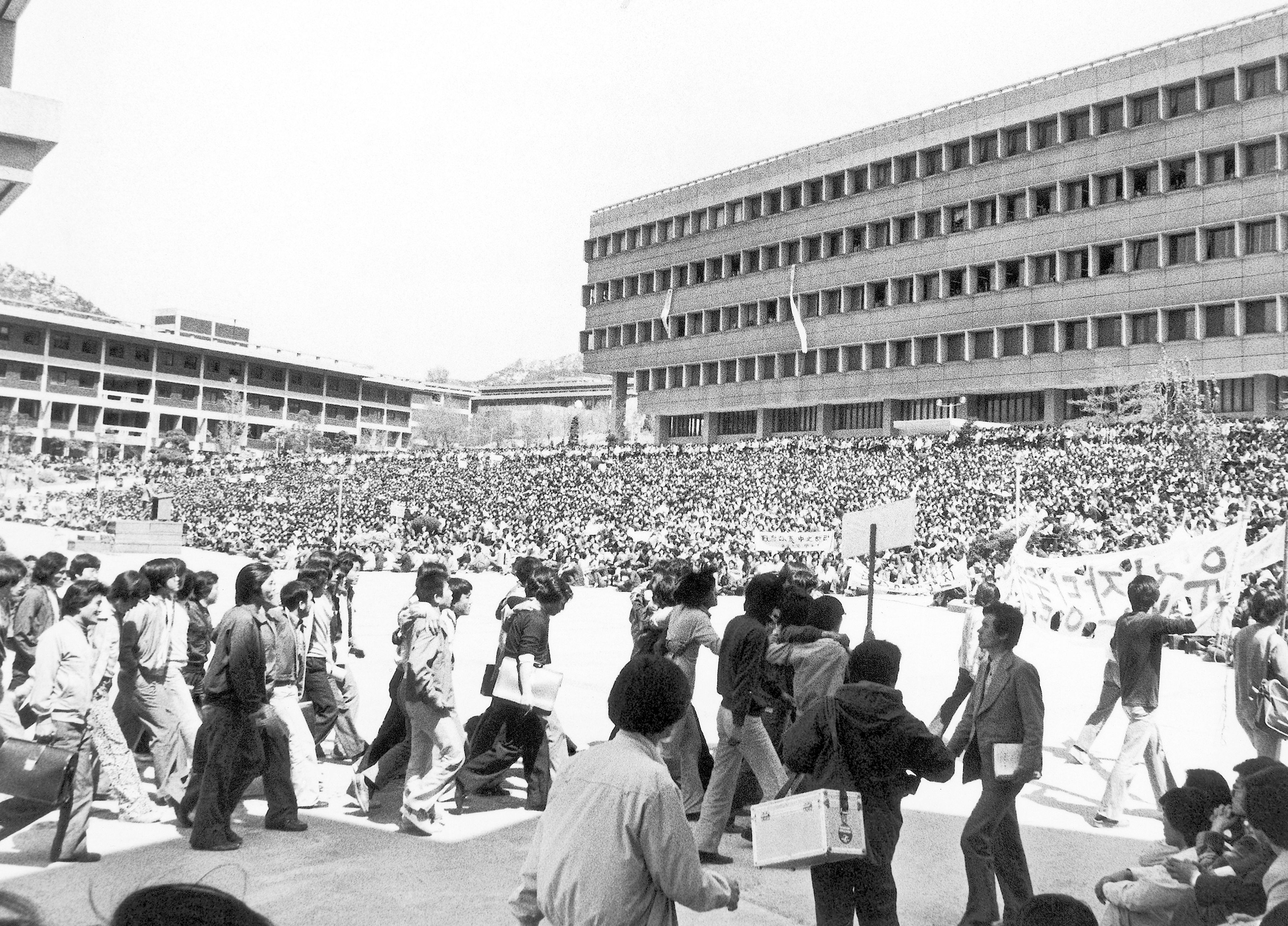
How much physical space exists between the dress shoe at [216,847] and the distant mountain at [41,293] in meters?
96.2

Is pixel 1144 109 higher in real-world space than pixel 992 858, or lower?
higher

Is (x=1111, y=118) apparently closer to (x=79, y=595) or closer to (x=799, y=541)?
(x=799, y=541)

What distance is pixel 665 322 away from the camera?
3004 inches

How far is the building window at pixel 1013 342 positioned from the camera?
5531 cm

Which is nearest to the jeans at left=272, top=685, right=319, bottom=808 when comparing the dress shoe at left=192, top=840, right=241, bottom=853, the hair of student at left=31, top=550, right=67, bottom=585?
the dress shoe at left=192, top=840, right=241, bottom=853

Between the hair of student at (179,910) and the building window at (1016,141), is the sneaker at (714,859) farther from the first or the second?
the building window at (1016,141)

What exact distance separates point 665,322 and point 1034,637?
60.9m

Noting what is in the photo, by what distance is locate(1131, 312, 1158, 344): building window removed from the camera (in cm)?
5050

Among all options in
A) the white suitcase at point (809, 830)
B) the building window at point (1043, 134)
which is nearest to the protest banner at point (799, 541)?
the white suitcase at point (809, 830)

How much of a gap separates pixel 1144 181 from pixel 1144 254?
3546mm

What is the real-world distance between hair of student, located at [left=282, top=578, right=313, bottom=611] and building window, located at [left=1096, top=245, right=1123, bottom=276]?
2043 inches

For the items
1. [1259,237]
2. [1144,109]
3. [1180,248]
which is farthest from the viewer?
[1144,109]

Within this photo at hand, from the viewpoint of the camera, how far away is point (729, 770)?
5.94 m

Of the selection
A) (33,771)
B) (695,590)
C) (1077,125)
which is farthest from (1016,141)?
(33,771)
